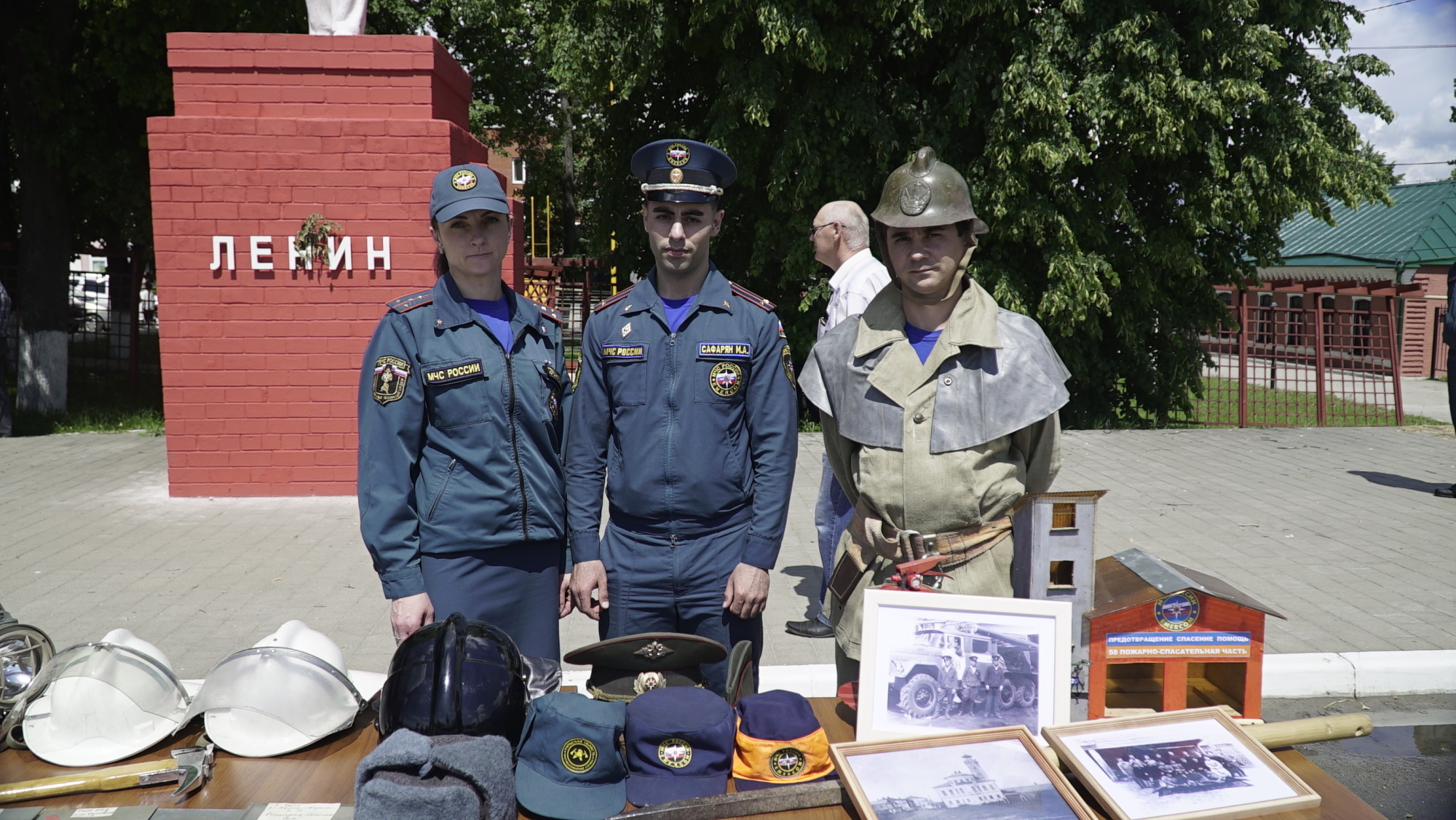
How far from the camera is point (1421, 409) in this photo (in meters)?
18.2

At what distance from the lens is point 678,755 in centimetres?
212

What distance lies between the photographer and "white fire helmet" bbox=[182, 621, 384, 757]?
91.5 inches

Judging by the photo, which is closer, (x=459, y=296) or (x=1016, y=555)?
(x=1016, y=555)

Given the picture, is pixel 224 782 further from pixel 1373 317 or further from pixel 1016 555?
pixel 1373 317

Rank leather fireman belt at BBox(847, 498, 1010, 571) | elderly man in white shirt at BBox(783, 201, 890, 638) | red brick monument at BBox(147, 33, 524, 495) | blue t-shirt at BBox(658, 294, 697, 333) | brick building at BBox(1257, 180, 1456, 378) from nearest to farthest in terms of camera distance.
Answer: leather fireman belt at BBox(847, 498, 1010, 571), blue t-shirt at BBox(658, 294, 697, 333), elderly man in white shirt at BBox(783, 201, 890, 638), red brick monument at BBox(147, 33, 524, 495), brick building at BBox(1257, 180, 1456, 378)

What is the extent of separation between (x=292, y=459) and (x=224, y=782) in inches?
264

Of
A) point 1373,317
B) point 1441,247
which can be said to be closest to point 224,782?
point 1373,317

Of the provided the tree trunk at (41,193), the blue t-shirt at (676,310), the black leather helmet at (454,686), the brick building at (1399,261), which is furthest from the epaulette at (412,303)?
the brick building at (1399,261)

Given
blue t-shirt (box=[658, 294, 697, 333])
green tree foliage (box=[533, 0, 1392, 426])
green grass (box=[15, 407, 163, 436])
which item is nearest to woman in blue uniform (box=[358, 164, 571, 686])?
blue t-shirt (box=[658, 294, 697, 333])

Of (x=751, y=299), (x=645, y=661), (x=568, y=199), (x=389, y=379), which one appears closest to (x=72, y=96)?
(x=389, y=379)

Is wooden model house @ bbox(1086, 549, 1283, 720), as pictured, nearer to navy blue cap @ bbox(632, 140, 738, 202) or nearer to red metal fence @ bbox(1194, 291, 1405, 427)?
navy blue cap @ bbox(632, 140, 738, 202)

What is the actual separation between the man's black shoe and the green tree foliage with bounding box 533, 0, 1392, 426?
766cm

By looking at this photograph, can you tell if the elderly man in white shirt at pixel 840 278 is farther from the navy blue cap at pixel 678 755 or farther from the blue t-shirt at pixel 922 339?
the navy blue cap at pixel 678 755

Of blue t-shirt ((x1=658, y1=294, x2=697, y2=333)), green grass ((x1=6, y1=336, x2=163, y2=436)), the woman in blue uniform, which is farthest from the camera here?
green grass ((x1=6, y1=336, x2=163, y2=436))
